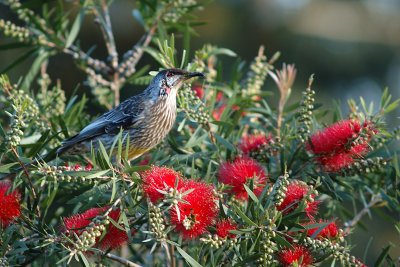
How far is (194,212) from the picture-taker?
2.96 m

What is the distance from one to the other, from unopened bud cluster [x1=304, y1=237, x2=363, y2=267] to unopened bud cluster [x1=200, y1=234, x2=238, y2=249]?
0.30m

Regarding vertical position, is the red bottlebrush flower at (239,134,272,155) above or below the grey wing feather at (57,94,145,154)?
above

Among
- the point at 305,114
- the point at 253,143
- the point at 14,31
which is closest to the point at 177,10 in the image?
the point at 14,31

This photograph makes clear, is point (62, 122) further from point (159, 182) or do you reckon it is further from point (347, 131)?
point (347, 131)

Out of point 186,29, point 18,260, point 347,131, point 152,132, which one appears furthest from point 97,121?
point 347,131

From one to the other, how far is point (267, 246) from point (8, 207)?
43.9 inches

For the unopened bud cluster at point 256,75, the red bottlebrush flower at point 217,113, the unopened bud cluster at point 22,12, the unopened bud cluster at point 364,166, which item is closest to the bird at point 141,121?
the red bottlebrush flower at point 217,113

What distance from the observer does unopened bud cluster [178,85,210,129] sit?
3.79m

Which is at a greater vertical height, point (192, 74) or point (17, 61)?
point (192, 74)

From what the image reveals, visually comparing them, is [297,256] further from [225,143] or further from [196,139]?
[196,139]

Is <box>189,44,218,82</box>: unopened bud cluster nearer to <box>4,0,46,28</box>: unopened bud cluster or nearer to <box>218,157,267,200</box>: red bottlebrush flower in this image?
<box>218,157,267,200</box>: red bottlebrush flower

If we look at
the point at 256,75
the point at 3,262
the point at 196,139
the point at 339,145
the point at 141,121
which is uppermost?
the point at 339,145

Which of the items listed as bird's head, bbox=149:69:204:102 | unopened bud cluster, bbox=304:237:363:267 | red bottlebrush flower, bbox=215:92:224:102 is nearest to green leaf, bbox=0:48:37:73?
bird's head, bbox=149:69:204:102

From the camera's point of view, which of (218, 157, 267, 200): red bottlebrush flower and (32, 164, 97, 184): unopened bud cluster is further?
(218, 157, 267, 200): red bottlebrush flower
